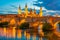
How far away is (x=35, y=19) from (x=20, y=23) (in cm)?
73

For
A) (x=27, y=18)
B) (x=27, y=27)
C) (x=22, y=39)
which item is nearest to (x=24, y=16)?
(x=27, y=18)

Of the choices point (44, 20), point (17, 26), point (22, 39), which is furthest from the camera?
point (17, 26)

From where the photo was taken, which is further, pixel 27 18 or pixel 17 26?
pixel 17 26

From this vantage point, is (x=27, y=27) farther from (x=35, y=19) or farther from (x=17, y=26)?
(x=35, y=19)

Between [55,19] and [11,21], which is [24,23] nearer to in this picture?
[11,21]

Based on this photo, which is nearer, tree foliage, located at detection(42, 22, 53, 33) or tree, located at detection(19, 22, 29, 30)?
tree foliage, located at detection(42, 22, 53, 33)

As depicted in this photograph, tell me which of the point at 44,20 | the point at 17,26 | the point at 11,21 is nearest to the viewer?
the point at 44,20

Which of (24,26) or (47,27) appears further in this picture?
(24,26)

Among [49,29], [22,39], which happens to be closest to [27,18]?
[49,29]

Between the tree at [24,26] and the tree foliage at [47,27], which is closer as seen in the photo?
the tree foliage at [47,27]

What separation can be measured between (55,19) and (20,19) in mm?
1123

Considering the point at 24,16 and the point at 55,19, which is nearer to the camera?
the point at 55,19

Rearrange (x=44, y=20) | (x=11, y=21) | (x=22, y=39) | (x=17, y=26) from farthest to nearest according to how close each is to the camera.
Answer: (x=17, y=26), (x=11, y=21), (x=44, y=20), (x=22, y=39)

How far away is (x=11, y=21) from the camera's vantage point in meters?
7.07
